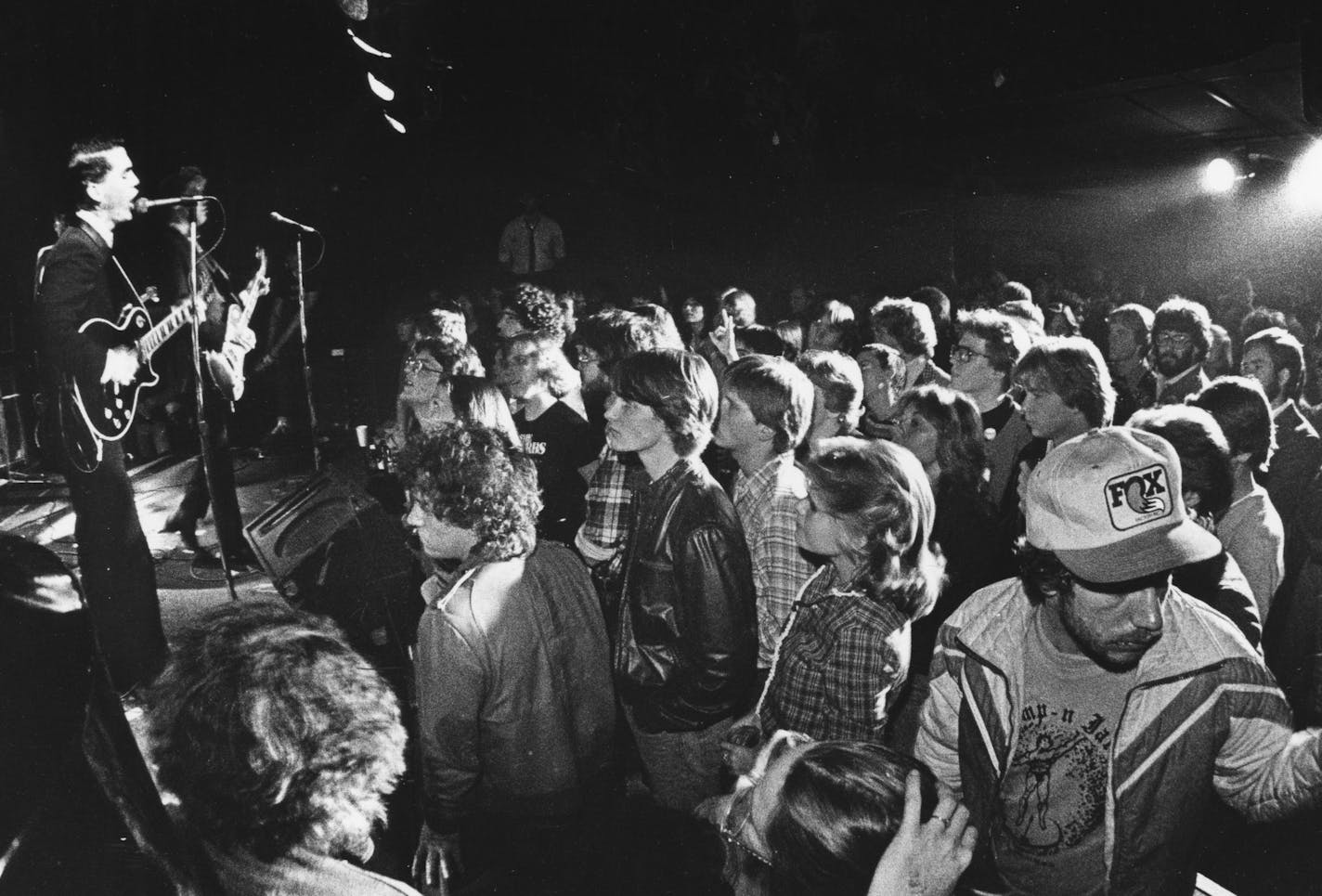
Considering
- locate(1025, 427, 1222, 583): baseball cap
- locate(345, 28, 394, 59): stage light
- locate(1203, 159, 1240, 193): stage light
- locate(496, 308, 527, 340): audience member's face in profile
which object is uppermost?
locate(1203, 159, 1240, 193): stage light

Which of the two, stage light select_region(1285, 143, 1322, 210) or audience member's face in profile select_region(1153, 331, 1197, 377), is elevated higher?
stage light select_region(1285, 143, 1322, 210)

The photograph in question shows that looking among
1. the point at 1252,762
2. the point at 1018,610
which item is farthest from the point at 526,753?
the point at 1252,762

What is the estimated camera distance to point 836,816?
1170 mm

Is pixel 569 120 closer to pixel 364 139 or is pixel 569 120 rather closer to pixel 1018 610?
pixel 364 139

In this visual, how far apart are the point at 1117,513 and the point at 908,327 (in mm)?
3551

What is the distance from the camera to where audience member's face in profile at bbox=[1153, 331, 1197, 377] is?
15.5 feet

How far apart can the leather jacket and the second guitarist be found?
49.7 inches

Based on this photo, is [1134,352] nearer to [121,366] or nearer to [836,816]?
[836,816]

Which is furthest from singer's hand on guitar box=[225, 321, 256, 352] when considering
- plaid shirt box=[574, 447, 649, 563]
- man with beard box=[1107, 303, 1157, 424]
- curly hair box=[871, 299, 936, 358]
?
man with beard box=[1107, 303, 1157, 424]

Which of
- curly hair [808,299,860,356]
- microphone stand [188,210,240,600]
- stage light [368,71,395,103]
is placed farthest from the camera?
curly hair [808,299,860,356]

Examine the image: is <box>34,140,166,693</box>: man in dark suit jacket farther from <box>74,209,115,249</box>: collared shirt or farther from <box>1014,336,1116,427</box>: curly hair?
<box>1014,336,1116,427</box>: curly hair

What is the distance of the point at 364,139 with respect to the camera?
11.5 feet

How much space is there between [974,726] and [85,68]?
2.65 m

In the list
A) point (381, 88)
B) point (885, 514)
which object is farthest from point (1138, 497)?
point (381, 88)
